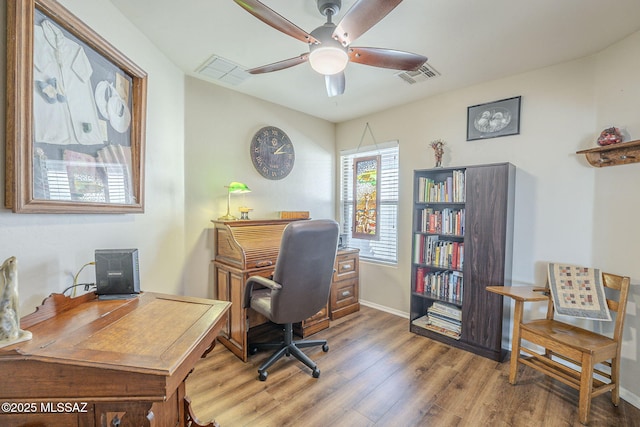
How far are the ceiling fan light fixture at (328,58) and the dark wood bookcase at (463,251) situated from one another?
5.25 feet

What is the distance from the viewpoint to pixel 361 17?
131 cm

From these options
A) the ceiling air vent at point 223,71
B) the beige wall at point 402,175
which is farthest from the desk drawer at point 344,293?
the ceiling air vent at point 223,71

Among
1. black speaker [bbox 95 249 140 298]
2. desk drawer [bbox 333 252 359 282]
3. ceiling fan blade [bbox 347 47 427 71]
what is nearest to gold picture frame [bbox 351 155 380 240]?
desk drawer [bbox 333 252 359 282]

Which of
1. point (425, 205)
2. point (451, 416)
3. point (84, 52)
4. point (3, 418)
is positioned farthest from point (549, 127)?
point (3, 418)

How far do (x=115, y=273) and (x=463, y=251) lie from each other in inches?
105

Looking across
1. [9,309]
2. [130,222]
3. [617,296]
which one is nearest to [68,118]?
[130,222]

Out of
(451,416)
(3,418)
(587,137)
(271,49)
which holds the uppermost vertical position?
(271,49)

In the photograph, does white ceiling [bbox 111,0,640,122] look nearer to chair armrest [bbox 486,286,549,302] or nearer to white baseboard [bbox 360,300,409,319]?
chair armrest [bbox 486,286,549,302]

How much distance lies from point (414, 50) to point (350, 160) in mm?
1876

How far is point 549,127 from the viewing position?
232 cm

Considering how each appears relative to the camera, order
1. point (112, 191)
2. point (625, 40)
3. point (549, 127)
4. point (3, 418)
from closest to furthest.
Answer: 1. point (3, 418)
2. point (112, 191)
3. point (625, 40)
4. point (549, 127)

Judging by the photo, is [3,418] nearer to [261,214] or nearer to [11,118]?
[11,118]

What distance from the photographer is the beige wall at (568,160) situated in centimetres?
189

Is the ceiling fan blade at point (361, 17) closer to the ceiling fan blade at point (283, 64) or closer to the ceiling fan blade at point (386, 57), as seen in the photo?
the ceiling fan blade at point (386, 57)
